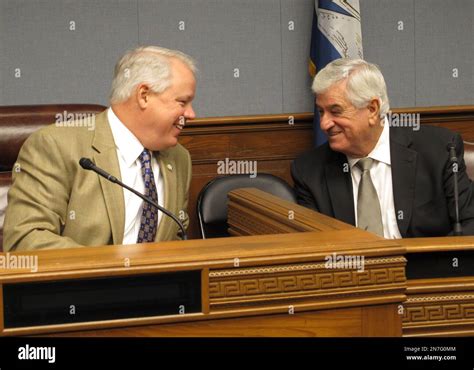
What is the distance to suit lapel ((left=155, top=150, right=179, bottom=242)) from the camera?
3.35 metres

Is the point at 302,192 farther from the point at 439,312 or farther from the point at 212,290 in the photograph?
the point at 212,290

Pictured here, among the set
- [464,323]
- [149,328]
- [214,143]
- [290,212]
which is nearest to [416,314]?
[464,323]

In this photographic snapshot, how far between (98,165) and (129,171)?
13cm

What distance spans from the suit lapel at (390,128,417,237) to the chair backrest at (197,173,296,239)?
0.51 m

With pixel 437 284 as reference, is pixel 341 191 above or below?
above

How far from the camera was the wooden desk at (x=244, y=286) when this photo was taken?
2086 mm

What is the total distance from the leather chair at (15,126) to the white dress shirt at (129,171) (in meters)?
0.57

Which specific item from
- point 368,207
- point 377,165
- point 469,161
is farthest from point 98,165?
point 469,161

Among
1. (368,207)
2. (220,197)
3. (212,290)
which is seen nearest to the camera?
(212,290)

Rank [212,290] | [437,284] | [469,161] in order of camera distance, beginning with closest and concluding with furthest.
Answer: [212,290] < [437,284] < [469,161]

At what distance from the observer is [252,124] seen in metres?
5.36

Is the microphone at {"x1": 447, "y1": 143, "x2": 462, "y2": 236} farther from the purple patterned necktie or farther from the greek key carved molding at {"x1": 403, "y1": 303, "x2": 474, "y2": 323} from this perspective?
the purple patterned necktie

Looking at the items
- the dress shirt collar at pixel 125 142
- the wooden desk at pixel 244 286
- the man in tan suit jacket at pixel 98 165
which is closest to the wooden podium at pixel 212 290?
the wooden desk at pixel 244 286

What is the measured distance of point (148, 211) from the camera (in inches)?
130
